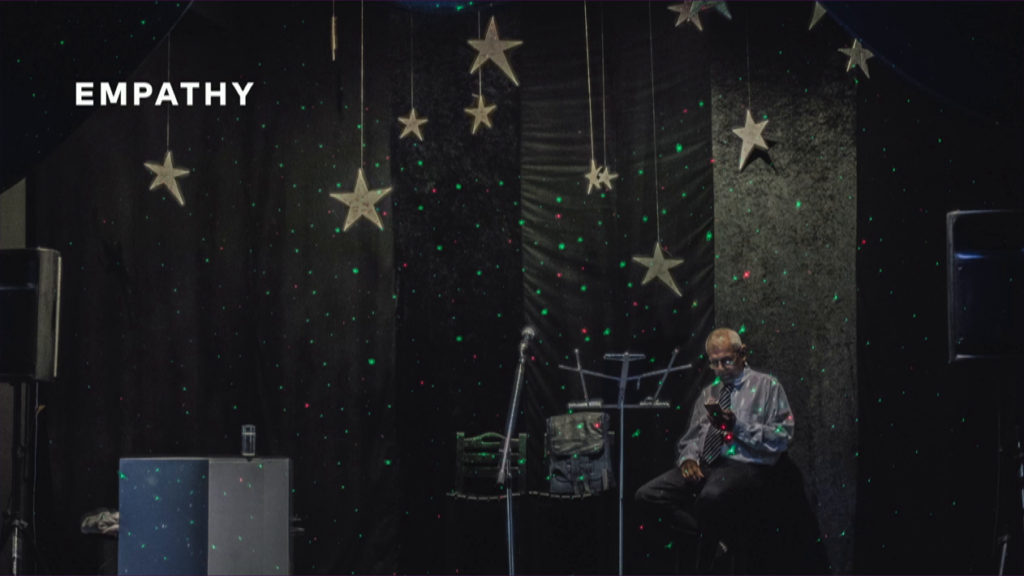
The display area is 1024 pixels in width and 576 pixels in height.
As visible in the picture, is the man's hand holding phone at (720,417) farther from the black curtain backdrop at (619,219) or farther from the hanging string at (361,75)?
the hanging string at (361,75)

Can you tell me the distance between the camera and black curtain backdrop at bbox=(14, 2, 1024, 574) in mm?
5391

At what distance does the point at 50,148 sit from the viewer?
2670 mm

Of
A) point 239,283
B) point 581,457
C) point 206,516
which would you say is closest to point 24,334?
point 206,516

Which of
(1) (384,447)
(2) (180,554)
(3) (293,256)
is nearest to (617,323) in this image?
(1) (384,447)

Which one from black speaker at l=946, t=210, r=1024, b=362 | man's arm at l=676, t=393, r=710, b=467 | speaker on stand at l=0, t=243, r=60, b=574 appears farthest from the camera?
man's arm at l=676, t=393, r=710, b=467

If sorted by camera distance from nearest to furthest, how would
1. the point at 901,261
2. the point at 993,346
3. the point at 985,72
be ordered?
the point at 985,72 < the point at 993,346 < the point at 901,261

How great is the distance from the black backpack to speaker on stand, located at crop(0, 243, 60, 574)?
102 inches

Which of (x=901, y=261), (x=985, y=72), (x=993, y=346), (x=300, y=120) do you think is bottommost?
(x=993, y=346)

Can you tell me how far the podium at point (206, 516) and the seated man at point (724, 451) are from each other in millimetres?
1878

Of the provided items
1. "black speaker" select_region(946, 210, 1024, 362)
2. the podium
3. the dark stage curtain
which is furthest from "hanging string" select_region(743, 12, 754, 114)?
the podium

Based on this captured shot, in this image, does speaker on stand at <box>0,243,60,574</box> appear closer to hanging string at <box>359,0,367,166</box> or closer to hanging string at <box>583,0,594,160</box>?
hanging string at <box>359,0,367,166</box>

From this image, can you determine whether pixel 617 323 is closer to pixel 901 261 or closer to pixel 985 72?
pixel 901 261

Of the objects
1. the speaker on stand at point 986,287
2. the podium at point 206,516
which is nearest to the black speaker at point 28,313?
the podium at point 206,516

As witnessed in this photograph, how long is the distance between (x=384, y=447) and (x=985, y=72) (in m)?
4.29
